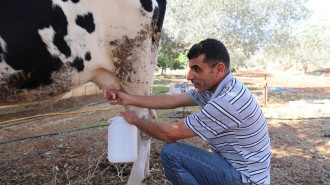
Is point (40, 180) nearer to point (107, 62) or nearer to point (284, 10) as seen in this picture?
point (107, 62)

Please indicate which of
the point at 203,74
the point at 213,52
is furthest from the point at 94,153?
the point at 213,52

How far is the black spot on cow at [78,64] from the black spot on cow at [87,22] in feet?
0.92

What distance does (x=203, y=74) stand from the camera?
1.95 m

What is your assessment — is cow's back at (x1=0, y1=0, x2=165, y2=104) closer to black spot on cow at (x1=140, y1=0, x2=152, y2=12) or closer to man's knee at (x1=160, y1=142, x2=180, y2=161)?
black spot on cow at (x1=140, y1=0, x2=152, y2=12)

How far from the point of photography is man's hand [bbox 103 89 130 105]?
2572 millimetres

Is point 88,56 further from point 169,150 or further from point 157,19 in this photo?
point 169,150

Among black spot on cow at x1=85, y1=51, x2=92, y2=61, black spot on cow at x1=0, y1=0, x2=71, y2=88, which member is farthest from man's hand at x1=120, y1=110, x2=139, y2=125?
black spot on cow at x1=0, y1=0, x2=71, y2=88

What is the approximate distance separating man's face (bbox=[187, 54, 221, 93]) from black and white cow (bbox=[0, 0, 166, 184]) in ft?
2.96

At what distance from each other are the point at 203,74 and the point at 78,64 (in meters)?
1.19

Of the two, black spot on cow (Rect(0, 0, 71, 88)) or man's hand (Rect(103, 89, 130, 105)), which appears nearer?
black spot on cow (Rect(0, 0, 71, 88))

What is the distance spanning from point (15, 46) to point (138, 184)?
181 centimetres

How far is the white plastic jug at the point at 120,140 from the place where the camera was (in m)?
2.27

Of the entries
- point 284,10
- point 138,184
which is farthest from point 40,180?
point 284,10

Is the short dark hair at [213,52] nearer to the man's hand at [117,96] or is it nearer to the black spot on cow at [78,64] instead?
the man's hand at [117,96]
